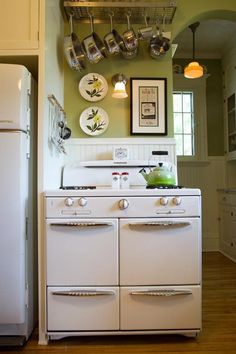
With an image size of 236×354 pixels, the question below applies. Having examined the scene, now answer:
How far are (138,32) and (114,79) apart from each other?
0.40 meters

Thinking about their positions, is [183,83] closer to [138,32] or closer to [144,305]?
[138,32]

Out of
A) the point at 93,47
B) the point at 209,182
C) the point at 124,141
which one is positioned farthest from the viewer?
the point at 209,182

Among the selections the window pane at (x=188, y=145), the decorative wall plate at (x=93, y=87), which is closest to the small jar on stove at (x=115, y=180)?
the decorative wall plate at (x=93, y=87)

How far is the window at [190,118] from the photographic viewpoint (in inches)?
165

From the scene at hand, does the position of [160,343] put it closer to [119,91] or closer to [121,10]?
[119,91]

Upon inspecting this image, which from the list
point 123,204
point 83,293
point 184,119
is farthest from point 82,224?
point 184,119

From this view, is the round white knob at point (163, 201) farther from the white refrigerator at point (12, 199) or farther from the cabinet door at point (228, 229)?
the cabinet door at point (228, 229)

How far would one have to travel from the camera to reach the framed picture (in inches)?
96.4

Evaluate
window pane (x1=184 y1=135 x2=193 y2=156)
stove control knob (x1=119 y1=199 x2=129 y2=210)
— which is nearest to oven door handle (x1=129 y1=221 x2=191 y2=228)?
stove control knob (x1=119 y1=199 x2=129 y2=210)

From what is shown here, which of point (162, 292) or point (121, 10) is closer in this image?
point (162, 292)

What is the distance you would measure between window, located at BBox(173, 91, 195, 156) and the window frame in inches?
2.2

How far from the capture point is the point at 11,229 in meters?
1.68

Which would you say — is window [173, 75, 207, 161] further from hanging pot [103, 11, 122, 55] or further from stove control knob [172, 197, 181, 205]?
stove control knob [172, 197, 181, 205]

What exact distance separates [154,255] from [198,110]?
9.80ft
